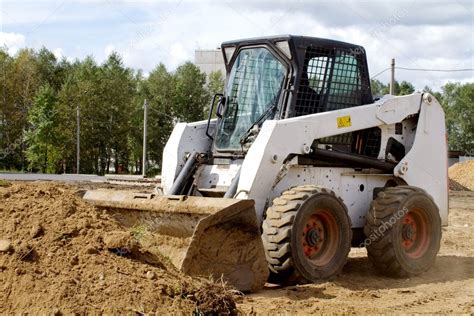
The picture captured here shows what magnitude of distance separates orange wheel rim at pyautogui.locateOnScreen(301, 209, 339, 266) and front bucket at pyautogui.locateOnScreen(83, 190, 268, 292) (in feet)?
2.69

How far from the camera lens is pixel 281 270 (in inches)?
312

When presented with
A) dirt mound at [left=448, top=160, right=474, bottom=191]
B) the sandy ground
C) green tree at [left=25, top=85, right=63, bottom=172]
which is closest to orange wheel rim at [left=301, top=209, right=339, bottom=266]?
the sandy ground

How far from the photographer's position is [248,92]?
9.48m

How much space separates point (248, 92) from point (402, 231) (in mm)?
2692

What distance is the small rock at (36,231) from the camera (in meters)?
6.23

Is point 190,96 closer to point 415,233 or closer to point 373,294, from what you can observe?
point 415,233

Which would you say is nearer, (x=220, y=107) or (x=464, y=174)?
(x=220, y=107)

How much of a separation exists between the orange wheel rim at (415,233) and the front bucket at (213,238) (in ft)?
8.87

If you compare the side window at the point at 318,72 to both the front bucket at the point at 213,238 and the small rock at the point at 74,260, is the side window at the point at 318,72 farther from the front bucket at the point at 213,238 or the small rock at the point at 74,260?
the small rock at the point at 74,260

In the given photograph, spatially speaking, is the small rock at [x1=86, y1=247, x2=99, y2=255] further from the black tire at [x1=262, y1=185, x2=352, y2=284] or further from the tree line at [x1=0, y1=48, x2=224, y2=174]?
the tree line at [x1=0, y1=48, x2=224, y2=174]

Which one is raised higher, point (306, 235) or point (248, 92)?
point (248, 92)

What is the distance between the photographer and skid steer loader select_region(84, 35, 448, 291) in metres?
7.61

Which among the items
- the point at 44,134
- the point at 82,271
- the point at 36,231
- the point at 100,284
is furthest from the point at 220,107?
the point at 44,134

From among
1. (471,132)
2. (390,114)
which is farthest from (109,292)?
(471,132)
